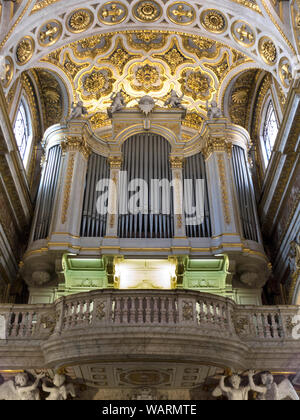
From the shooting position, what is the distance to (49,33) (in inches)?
604

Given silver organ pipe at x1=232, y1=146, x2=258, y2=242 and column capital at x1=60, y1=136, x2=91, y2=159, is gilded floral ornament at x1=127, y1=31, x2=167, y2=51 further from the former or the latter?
silver organ pipe at x1=232, y1=146, x2=258, y2=242

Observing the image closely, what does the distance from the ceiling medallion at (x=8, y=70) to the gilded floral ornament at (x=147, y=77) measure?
470 centimetres

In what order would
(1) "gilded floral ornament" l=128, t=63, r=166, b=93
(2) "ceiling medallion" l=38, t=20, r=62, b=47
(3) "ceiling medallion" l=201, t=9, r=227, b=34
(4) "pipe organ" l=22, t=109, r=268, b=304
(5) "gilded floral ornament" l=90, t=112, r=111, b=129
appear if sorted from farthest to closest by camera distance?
(5) "gilded floral ornament" l=90, t=112, r=111, b=129, (1) "gilded floral ornament" l=128, t=63, r=166, b=93, (3) "ceiling medallion" l=201, t=9, r=227, b=34, (2) "ceiling medallion" l=38, t=20, r=62, b=47, (4) "pipe organ" l=22, t=109, r=268, b=304

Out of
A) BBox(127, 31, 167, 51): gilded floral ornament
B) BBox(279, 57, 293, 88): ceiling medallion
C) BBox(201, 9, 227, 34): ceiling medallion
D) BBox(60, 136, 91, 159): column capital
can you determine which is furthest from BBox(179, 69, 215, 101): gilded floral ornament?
BBox(60, 136, 91, 159): column capital

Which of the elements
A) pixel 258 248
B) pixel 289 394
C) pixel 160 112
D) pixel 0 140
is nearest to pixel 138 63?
pixel 160 112

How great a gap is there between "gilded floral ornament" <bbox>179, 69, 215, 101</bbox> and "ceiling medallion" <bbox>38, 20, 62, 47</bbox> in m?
4.39

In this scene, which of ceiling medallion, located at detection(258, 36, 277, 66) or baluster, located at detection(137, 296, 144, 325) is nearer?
baluster, located at detection(137, 296, 144, 325)

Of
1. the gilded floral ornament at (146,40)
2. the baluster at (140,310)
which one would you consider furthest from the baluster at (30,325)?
the gilded floral ornament at (146,40)

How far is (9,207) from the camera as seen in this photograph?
13797 millimetres

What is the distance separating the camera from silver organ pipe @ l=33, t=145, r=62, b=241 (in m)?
13.5

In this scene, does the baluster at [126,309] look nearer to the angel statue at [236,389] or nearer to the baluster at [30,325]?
the baluster at [30,325]

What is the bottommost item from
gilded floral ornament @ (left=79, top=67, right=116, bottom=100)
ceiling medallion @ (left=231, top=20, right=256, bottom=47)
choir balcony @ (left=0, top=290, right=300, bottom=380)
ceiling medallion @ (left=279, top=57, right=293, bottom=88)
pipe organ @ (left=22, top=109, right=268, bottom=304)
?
choir balcony @ (left=0, top=290, right=300, bottom=380)

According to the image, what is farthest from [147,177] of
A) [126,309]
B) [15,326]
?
[15,326]

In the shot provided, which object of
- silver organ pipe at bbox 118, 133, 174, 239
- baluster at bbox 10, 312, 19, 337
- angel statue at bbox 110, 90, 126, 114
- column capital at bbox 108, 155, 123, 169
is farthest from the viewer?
angel statue at bbox 110, 90, 126, 114
